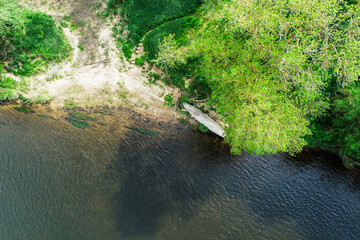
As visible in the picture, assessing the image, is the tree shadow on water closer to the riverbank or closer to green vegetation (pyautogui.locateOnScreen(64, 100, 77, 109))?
the riverbank

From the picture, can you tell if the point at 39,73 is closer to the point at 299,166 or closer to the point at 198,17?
the point at 198,17

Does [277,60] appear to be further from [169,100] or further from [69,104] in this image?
[69,104]

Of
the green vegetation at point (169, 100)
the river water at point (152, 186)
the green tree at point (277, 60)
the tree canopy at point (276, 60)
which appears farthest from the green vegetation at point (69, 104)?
the green tree at point (277, 60)

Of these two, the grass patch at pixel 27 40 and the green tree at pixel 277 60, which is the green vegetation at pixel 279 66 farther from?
the grass patch at pixel 27 40

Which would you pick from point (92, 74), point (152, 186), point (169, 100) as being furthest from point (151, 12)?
point (152, 186)

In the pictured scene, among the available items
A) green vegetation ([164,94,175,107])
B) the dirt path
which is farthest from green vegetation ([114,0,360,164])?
the dirt path
